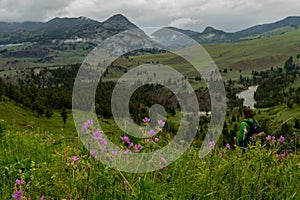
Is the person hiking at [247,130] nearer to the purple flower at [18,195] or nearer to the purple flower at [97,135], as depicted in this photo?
the purple flower at [97,135]

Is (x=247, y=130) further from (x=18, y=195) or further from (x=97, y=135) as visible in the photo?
(x=18, y=195)

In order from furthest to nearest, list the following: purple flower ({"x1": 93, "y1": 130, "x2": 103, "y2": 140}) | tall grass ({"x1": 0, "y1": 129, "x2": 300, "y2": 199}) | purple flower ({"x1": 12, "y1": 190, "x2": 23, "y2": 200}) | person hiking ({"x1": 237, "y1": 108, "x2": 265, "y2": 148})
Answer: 1. person hiking ({"x1": 237, "y1": 108, "x2": 265, "y2": 148})
2. purple flower ({"x1": 93, "y1": 130, "x2": 103, "y2": 140})
3. tall grass ({"x1": 0, "y1": 129, "x2": 300, "y2": 199})
4. purple flower ({"x1": 12, "y1": 190, "x2": 23, "y2": 200})

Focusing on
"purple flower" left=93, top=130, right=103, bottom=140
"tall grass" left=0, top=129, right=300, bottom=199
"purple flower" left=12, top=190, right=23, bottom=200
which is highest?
"purple flower" left=93, top=130, right=103, bottom=140

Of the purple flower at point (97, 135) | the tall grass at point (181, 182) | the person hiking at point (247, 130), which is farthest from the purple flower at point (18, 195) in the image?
the person hiking at point (247, 130)

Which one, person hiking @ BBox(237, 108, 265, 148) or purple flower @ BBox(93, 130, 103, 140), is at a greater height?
purple flower @ BBox(93, 130, 103, 140)

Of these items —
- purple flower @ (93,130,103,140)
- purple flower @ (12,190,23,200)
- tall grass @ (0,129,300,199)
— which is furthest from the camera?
purple flower @ (93,130,103,140)

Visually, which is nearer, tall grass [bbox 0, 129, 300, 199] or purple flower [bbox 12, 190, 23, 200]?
purple flower [bbox 12, 190, 23, 200]

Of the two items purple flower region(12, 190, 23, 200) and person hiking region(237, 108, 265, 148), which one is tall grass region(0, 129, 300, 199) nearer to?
purple flower region(12, 190, 23, 200)

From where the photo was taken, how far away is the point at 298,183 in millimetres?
3889

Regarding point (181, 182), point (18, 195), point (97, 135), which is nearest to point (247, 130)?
point (181, 182)

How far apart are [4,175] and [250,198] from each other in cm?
330

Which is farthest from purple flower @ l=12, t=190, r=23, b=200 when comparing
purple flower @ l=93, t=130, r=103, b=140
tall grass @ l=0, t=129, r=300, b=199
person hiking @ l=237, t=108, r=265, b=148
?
person hiking @ l=237, t=108, r=265, b=148

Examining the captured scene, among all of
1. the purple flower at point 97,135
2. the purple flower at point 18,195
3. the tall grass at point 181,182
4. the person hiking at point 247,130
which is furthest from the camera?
the person hiking at point 247,130

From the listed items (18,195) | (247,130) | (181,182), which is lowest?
(247,130)
